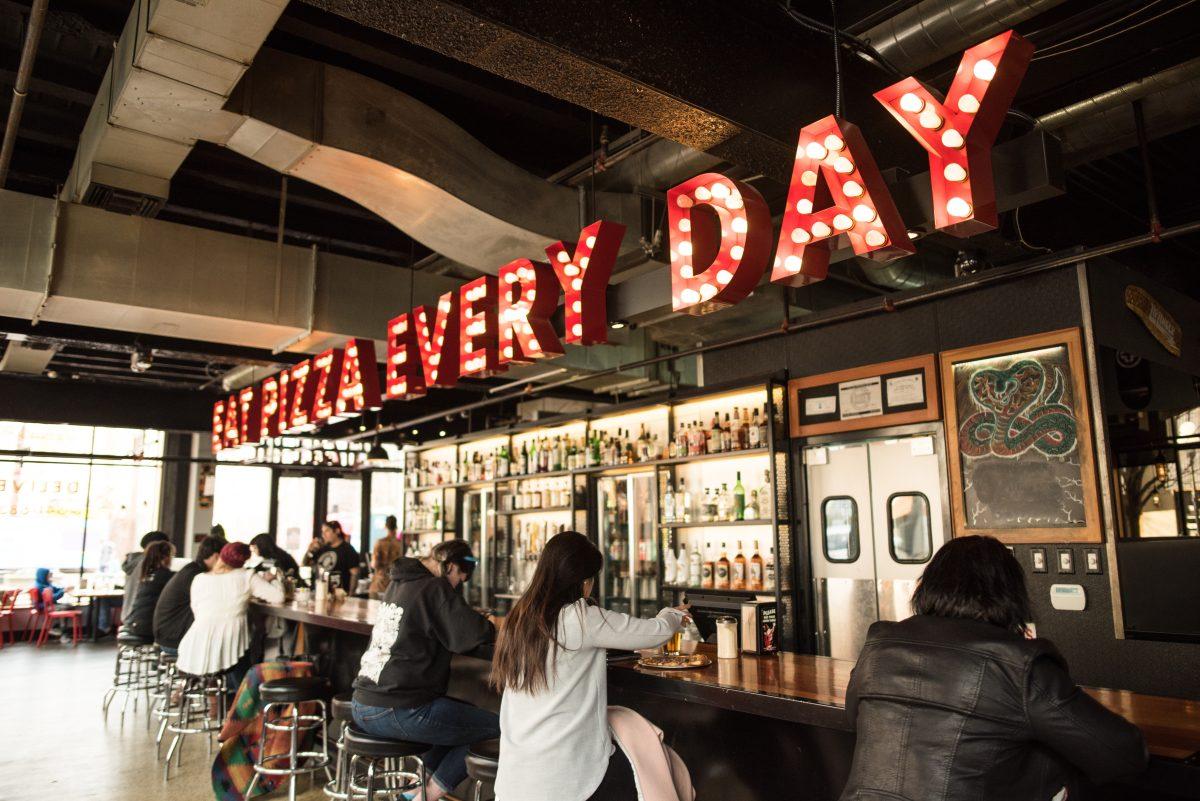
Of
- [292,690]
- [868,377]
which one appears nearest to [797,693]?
[292,690]

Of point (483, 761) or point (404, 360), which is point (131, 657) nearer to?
Result: point (404, 360)

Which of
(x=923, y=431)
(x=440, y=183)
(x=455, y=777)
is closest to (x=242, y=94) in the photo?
(x=440, y=183)

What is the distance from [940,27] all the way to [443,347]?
3.46 meters

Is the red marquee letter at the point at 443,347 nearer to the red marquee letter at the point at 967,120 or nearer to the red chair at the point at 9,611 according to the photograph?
the red marquee letter at the point at 967,120

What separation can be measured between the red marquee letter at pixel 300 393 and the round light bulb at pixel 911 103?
5.67 m

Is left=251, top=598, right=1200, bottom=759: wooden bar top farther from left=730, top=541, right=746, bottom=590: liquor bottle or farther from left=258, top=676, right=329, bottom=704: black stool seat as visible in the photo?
left=730, top=541, right=746, bottom=590: liquor bottle

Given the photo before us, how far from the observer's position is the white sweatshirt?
2762 millimetres

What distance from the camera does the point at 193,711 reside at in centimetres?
675

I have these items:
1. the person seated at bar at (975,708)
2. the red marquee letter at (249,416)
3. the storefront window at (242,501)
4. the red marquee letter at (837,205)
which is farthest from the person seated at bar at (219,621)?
the storefront window at (242,501)

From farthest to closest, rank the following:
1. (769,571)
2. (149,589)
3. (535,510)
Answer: (535,510) → (149,589) → (769,571)

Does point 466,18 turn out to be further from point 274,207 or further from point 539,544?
point 539,544

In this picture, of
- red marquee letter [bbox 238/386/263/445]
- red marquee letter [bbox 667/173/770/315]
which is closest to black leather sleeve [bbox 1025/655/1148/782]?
red marquee letter [bbox 667/173/770/315]

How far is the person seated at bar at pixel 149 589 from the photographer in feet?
23.4

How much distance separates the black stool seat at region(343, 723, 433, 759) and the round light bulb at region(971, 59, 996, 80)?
347 centimetres
